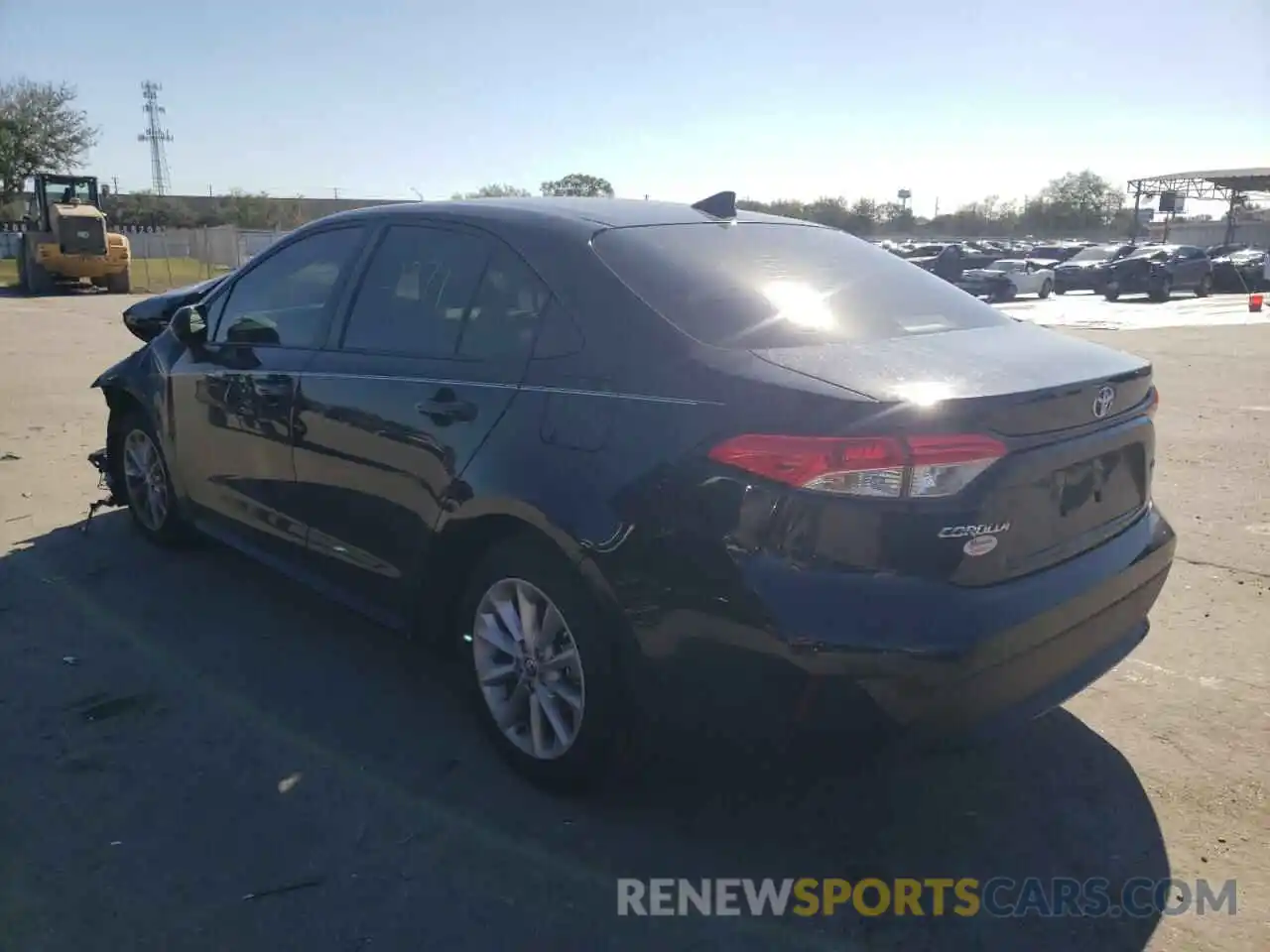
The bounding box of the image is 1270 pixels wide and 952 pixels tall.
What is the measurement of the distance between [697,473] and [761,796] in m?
1.19

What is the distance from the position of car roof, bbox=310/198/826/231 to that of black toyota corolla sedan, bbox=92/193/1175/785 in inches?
0.8

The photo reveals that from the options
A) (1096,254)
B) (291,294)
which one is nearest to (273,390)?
(291,294)

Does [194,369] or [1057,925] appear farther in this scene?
[194,369]

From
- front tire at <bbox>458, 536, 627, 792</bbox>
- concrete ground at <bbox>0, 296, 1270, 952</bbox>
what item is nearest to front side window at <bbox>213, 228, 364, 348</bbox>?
concrete ground at <bbox>0, 296, 1270, 952</bbox>

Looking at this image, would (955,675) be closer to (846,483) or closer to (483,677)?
(846,483)

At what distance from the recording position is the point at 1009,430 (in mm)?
2508

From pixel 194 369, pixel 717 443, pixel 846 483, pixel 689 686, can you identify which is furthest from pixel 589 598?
pixel 194 369

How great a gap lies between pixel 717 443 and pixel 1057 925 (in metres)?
1.51

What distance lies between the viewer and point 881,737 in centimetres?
247

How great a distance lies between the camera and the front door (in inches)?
157

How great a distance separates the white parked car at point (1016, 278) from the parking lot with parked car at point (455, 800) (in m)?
27.0

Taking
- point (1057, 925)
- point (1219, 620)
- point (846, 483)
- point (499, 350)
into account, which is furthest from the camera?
point (1219, 620)

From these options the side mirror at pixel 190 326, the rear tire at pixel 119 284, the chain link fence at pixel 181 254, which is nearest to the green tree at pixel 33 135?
the chain link fence at pixel 181 254

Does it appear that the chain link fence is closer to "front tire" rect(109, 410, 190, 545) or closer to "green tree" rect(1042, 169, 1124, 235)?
"front tire" rect(109, 410, 190, 545)
